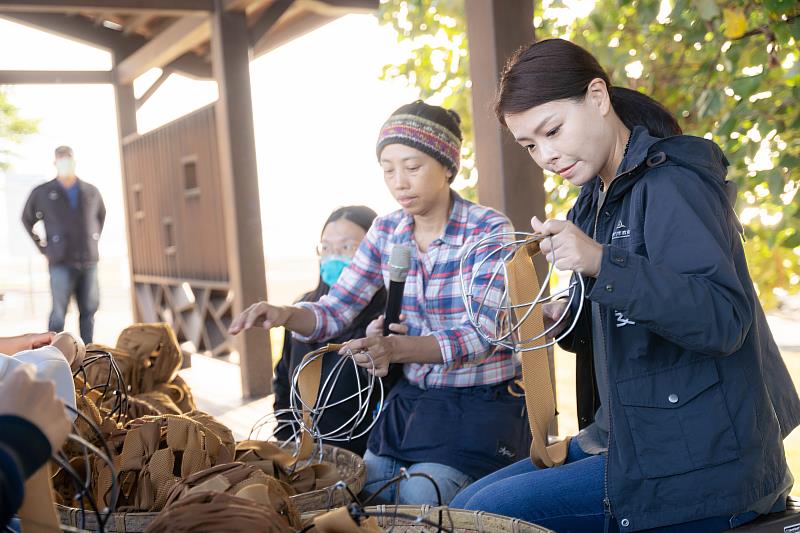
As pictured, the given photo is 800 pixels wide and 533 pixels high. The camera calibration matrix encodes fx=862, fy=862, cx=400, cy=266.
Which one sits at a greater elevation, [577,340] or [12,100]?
[12,100]

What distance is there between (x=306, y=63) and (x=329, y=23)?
50.6ft

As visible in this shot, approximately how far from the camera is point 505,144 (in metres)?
2.84

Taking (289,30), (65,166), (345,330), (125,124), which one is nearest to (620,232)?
(345,330)

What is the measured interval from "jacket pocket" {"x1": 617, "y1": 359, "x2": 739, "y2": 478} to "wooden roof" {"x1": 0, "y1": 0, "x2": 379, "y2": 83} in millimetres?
4600

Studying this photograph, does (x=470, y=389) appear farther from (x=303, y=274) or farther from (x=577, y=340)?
(x=303, y=274)

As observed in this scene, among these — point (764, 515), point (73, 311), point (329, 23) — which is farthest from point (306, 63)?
point (764, 515)

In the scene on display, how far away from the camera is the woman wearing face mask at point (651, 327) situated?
134 centimetres

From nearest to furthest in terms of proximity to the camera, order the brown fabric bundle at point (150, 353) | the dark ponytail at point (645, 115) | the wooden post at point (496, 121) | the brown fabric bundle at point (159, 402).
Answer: the dark ponytail at point (645, 115) → the brown fabric bundle at point (159, 402) → the wooden post at point (496, 121) → the brown fabric bundle at point (150, 353)

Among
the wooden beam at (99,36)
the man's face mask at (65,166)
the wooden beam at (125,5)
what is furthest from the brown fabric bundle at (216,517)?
the wooden beam at (99,36)

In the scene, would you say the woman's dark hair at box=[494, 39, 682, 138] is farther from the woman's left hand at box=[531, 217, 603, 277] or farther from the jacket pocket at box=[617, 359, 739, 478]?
the jacket pocket at box=[617, 359, 739, 478]

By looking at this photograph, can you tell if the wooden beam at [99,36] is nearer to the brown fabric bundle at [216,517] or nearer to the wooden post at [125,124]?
the wooden post at [125,124]

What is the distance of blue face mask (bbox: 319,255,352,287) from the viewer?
2.95 meters

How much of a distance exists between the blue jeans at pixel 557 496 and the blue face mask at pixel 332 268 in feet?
4.26

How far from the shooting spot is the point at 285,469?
1.85 m
